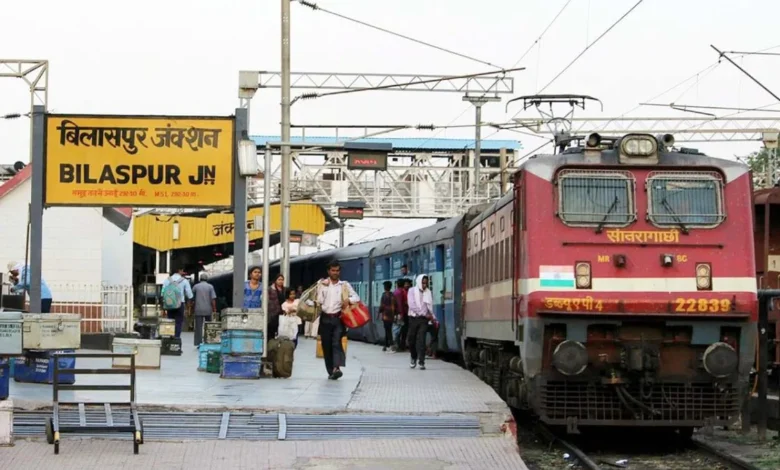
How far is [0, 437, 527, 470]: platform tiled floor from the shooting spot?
35.8ft

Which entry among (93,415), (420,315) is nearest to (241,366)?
(420,315)

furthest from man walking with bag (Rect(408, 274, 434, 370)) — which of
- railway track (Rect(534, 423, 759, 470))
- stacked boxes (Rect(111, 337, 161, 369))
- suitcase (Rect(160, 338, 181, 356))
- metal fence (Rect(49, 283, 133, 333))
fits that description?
metal fence (Rect(49, 283, 133, 333))

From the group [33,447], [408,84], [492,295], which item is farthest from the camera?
[408,84]

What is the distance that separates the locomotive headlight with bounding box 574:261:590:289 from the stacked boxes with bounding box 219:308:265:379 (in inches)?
220

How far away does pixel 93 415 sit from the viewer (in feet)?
40.8

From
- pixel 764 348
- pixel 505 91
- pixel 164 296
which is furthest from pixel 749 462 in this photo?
pixel 505 91

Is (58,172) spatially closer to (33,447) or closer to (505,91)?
(33,447)

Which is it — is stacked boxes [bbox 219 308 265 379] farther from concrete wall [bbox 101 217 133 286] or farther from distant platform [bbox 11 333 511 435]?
concrete wall [bbox 101 217 133 286]

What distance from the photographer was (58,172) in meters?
17.7

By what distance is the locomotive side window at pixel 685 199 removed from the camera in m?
13.7

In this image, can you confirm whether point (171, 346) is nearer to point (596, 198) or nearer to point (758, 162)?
point (596, 198)

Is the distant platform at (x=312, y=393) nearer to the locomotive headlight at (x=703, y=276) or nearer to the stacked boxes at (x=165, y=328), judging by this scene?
the locomotive headlight at (x=703, y=276)

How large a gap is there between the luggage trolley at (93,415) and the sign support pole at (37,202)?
528 cm

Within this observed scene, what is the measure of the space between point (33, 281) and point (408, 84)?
593 inches
